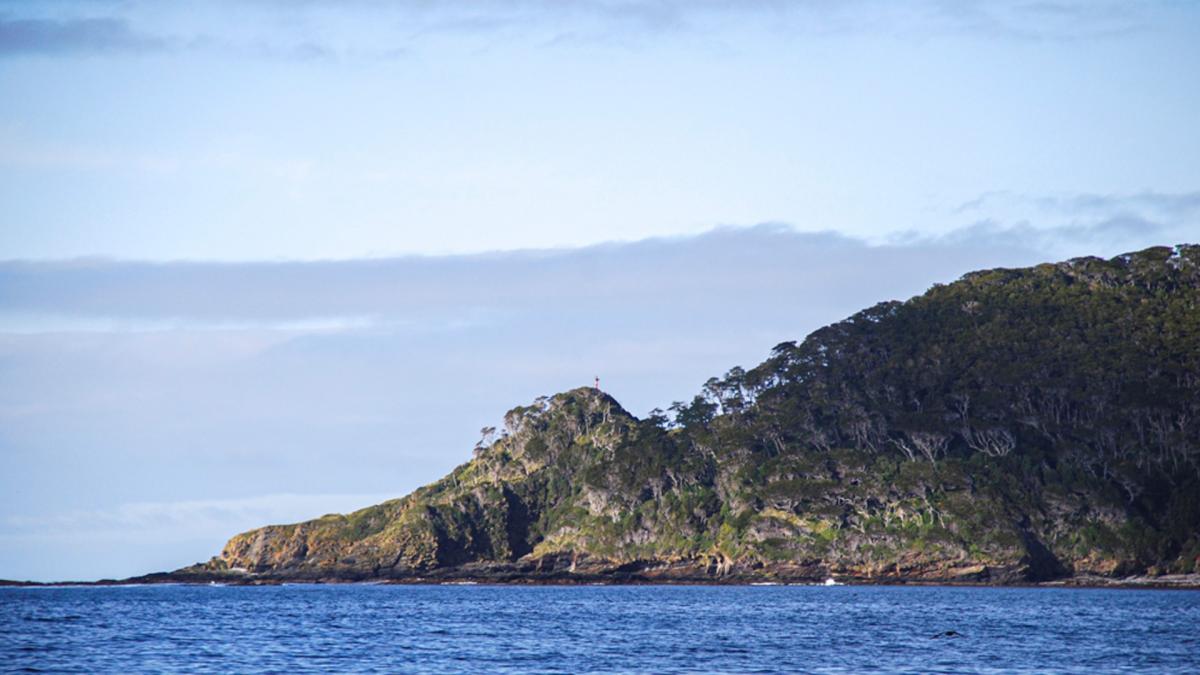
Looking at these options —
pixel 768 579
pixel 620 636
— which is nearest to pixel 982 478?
pixel 768 579

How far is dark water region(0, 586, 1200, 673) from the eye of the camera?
52750mm

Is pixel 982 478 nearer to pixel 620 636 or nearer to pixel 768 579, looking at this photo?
pixel 768 579

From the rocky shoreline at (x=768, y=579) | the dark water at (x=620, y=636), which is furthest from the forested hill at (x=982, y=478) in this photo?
the dark water at (x=620, y=636)

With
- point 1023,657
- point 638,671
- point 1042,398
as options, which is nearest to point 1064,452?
point 1042,398

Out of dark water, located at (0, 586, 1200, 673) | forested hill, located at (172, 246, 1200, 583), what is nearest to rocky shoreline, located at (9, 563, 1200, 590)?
forested hill, located at (172, 246, 1200, 583)

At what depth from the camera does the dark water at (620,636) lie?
52750 millimetres

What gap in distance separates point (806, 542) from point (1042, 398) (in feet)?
137

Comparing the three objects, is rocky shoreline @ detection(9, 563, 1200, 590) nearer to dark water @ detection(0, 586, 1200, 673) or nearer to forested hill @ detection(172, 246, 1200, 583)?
forested hill @ detection(172, 246, 1200, 583)

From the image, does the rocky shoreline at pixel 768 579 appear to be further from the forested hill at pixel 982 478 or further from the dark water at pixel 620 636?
the dark water at pixel 620 636

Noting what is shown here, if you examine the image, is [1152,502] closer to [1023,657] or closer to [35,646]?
[1023,657]

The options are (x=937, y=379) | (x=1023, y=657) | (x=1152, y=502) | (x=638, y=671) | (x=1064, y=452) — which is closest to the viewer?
(x=638, y=671)

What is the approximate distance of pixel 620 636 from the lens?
6775 centimetres

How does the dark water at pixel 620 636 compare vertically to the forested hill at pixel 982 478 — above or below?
below

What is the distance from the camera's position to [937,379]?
19525 cm
